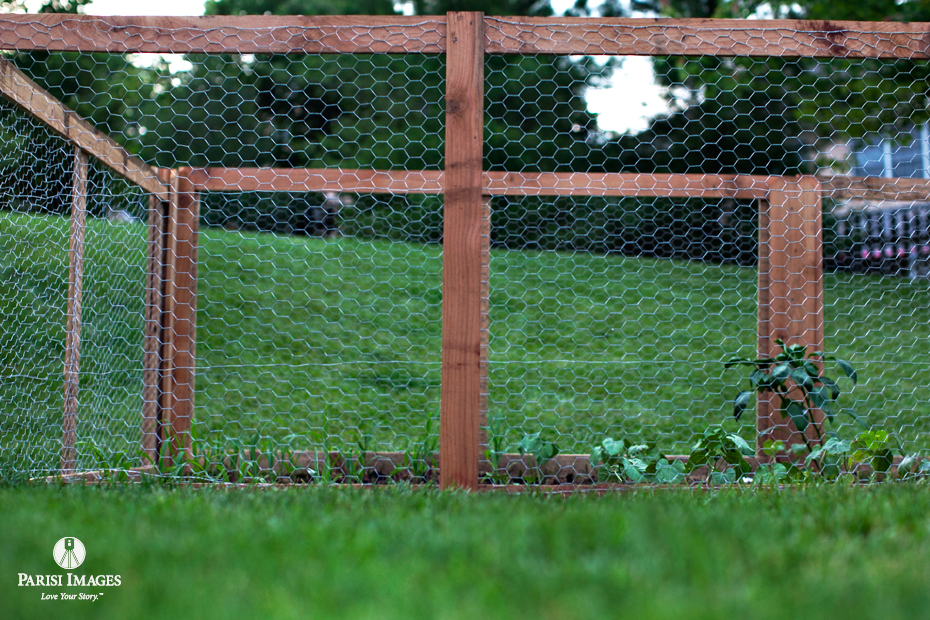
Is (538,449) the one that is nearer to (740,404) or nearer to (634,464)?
(634,464)

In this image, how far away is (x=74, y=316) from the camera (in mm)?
2236

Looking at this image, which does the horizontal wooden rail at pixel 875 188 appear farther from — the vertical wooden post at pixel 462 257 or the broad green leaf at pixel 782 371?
the vertical wooden post at pixel 462 257

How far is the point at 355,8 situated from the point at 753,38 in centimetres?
1403

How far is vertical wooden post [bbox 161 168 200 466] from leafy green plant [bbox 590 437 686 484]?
1592mm

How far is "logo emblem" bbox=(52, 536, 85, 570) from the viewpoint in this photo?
106 centimetres

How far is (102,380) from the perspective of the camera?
2695mm

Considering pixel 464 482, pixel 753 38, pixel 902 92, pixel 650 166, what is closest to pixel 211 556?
pixel 464 482

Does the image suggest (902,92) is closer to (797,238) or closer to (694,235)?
(694,235)

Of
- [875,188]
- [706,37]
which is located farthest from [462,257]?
[875,188]

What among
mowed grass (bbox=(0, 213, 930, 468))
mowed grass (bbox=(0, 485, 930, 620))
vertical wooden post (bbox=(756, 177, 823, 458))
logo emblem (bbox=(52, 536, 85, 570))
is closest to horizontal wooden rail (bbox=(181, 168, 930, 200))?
vertical wooden post (bbox=(756, 177, 823, 458))

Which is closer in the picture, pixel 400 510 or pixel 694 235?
pixel 400 510

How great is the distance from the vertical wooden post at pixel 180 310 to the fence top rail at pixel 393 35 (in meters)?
0.62

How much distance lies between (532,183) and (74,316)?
69.6 inches

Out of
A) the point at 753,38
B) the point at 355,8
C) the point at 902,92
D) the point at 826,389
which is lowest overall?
the point at 826,389
